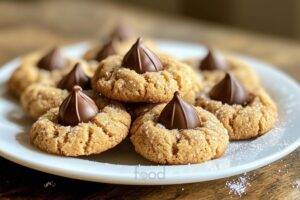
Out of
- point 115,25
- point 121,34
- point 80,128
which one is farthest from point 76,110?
point 115,25

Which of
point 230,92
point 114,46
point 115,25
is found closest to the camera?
point 230,92

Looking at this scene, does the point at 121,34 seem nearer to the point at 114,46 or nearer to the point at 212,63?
the point at 114,46

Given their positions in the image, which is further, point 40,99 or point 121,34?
point 121,34

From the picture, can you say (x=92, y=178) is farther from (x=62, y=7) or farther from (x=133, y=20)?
(x=62, y=7)

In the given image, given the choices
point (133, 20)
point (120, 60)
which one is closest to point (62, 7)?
point (133, 20)

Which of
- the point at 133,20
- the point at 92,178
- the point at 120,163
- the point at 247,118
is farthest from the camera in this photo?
the point at 133,20

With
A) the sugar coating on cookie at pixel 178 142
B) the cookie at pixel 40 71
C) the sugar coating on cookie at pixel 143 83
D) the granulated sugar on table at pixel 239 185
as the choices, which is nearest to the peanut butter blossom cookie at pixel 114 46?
the cookie at pixel 40 71
